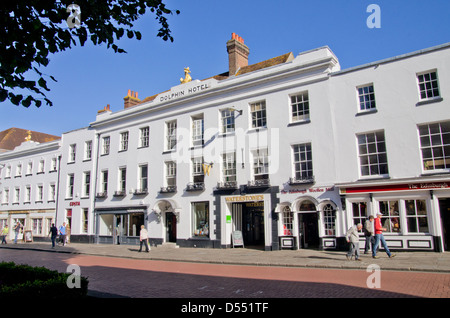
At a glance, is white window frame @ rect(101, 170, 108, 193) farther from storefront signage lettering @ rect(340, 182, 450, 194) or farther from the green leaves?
the green leaves

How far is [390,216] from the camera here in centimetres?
1695

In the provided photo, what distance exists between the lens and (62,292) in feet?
21.4

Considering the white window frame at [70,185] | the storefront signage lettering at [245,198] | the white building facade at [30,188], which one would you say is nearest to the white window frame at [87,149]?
the white window frame at [70,185]

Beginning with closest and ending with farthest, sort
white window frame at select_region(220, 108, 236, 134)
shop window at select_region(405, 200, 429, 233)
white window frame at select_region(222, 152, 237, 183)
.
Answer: shop window at select_region(405, 200, 429, 233)
white window frame at select_region(222, 152, 237, 183)
white window frame at select_region(220, 108, 236, 134)

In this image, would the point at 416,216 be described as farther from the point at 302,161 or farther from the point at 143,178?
the point at 143,178

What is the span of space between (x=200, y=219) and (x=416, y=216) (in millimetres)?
12998

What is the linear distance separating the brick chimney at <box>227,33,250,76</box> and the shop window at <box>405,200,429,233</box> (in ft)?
51.8

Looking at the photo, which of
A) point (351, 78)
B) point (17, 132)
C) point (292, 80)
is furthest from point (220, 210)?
point (17, 132)

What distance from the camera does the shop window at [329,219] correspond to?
18.3m

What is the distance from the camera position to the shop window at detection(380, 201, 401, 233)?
16828 mm

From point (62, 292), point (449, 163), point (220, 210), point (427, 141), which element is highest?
point (427, 141)

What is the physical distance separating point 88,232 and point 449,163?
87.3 ft

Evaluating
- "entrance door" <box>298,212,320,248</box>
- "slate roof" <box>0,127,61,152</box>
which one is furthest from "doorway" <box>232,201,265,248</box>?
"slate roof" <box>0,127,61,152</box>
